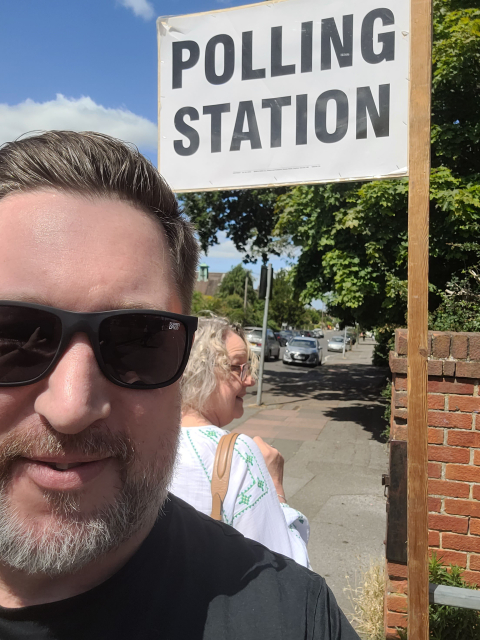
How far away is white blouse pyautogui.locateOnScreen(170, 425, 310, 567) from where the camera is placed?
1809 millimetres

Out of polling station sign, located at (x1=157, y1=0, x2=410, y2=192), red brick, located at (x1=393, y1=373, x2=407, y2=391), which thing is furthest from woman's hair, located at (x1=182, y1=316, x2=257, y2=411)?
red brick, located at (x1=393, y1=373, x2=407, y2=391)

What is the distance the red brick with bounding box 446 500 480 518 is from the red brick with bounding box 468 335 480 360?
832 millimetres

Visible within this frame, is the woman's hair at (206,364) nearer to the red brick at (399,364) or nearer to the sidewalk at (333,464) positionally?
the red brick at (399,364)

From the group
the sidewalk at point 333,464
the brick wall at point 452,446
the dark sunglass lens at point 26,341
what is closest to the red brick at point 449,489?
the brick wall at point 452,446

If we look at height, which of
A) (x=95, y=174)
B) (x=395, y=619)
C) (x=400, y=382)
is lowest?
(x=395, y=619)

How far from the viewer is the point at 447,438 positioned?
9.52ft

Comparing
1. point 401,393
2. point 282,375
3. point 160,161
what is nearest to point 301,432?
point 401,393

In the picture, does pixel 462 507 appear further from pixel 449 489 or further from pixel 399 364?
pixel 399 364

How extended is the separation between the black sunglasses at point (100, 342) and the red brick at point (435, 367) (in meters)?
2.17

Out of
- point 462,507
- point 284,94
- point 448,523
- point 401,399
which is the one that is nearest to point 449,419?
point 401,399

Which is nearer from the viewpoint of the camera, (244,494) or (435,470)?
(244,494)

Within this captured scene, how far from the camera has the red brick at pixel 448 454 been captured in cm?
287

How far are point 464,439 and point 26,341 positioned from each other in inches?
104

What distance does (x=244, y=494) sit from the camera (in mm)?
1847
